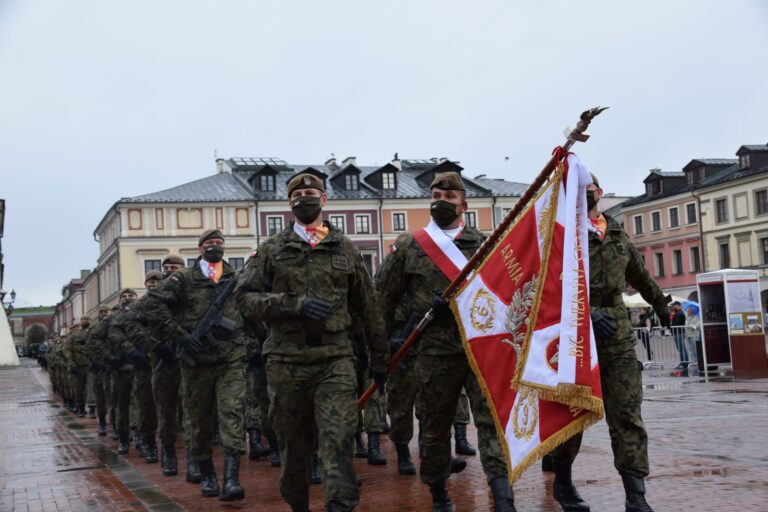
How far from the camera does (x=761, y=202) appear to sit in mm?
62594

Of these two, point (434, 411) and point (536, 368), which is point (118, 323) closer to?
point (434, 411)

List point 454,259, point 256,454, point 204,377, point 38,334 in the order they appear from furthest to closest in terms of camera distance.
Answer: point 38,334
point 256,454
point 204,377
point 454,259

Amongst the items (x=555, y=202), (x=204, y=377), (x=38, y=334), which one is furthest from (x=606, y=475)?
(x=38, y=334)

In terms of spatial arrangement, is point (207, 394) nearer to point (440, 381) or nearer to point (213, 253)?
point (213, 253)

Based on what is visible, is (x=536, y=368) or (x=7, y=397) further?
(x=7, y=397)

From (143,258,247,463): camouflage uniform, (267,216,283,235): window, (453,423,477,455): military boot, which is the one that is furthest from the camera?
(267,216,283,235): window

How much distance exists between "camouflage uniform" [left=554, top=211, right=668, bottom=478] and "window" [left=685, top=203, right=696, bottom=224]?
64.8m

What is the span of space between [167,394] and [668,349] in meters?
18.3

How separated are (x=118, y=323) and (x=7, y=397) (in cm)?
2123

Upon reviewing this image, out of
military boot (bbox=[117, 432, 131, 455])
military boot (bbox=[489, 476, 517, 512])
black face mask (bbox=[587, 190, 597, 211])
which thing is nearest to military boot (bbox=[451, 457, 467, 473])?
military boot (bbox=[489, 476, 517, 512])

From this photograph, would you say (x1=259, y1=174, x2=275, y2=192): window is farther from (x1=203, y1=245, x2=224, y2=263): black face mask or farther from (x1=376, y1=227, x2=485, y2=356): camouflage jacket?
(x1=376, y1=227, x2=485, y2=356): camouflage jacket

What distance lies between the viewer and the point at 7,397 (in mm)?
33219

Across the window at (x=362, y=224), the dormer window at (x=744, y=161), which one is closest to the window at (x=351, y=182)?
the window at (x=362, y=224)

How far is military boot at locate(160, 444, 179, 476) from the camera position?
1054cm
